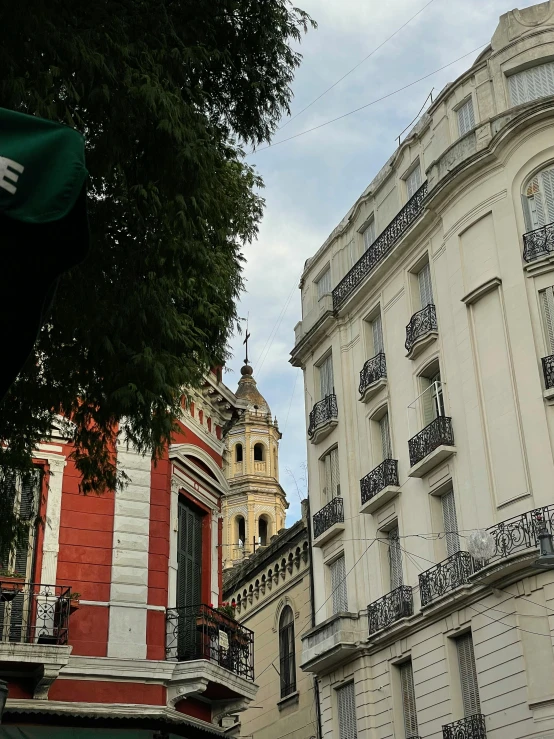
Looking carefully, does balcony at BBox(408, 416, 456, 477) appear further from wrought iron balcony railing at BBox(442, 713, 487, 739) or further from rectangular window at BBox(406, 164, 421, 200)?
rectangular window at BBox(406, 164, 421, 200)

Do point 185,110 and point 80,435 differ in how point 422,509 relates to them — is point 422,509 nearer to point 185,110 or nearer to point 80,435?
point 80,435

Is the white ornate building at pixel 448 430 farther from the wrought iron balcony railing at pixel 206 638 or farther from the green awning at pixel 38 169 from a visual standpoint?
the green awning at pixel 38 169

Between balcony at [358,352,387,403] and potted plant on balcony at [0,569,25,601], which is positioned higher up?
balcony at [358,352,387,403]

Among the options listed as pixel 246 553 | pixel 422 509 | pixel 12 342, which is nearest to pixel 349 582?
pixel 422 509

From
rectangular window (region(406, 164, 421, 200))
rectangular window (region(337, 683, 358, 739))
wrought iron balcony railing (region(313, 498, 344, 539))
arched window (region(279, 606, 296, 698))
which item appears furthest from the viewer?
arched window (region(279, 606, 296, 698))

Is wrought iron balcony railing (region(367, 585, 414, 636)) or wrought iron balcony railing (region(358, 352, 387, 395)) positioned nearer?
wrought iron balcony railing (region(367, 585, 414, 636))

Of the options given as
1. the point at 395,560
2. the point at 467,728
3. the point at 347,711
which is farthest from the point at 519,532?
the point at 347,711

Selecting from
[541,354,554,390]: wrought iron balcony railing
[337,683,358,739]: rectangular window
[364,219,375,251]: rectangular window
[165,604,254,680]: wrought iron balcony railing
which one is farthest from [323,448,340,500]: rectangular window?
[165,604,254,680]: wrought iron balcony railing

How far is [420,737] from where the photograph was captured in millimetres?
21891

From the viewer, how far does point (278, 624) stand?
3478cm

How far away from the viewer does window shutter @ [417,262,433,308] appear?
25.4 m

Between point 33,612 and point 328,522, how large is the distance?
12701 mm

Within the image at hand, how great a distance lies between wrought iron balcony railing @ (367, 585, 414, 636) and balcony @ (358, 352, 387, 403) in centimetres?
546

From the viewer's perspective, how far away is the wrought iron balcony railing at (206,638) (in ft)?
55.6
